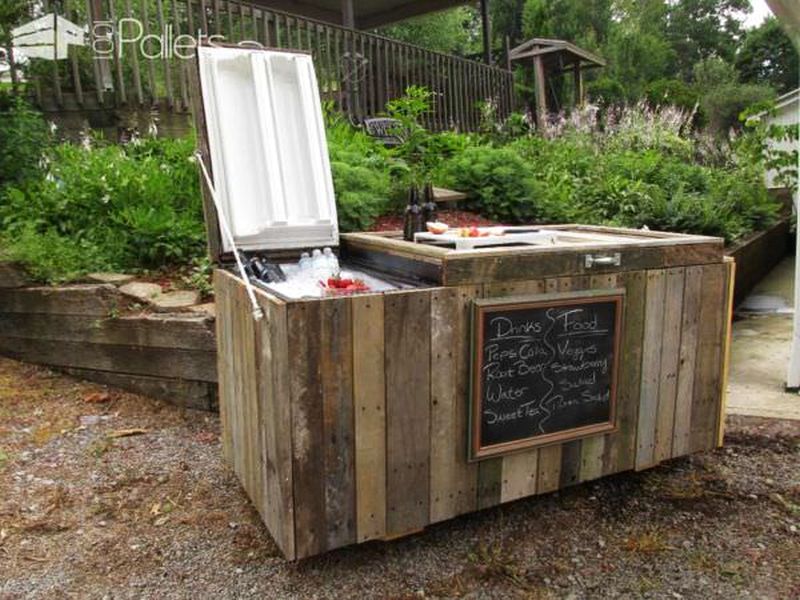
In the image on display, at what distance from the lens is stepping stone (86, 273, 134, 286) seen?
3788mm

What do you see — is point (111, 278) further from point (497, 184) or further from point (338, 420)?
point (497, 184)

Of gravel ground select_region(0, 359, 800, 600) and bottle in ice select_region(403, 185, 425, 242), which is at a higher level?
bottle in ice select_region(403, 185, 425, 242)

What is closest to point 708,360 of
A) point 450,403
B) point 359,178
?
point 450,403

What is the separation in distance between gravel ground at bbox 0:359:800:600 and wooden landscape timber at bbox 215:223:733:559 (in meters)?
0.19

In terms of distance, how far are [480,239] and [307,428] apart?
91cm

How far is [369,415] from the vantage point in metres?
2.05

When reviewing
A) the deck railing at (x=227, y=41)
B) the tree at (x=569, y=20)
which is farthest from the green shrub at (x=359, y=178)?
the tree at (x=569, y=20)

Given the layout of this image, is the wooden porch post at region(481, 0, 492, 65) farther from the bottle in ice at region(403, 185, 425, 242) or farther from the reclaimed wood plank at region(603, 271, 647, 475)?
the reclaimed wood plank at region(603, 271, 647, 475)

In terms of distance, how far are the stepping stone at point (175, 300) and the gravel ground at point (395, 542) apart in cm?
68

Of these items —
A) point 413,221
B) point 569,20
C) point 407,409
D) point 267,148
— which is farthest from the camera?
point 569,20

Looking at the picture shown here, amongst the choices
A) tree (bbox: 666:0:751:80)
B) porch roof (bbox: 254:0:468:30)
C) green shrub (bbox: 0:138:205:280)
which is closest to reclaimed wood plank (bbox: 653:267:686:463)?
green shrub (bbox: 0:138:205:280)

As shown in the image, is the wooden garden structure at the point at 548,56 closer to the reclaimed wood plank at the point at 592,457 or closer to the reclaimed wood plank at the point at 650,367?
the reclaimed wood plank at the point at 650,367

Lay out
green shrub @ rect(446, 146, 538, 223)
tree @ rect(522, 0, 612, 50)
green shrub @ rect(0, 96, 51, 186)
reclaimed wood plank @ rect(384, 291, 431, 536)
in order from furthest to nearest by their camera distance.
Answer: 1. tree @ rect(522, 0, 612, 50)
2. green shrub @ rect(446, 146, 538, 223)
3. green shrub @ rect(0, 96, 51, 186)
4. reclaimed wood plank @ rect(384, 291, 431, 536)

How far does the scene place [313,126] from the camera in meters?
2.88
